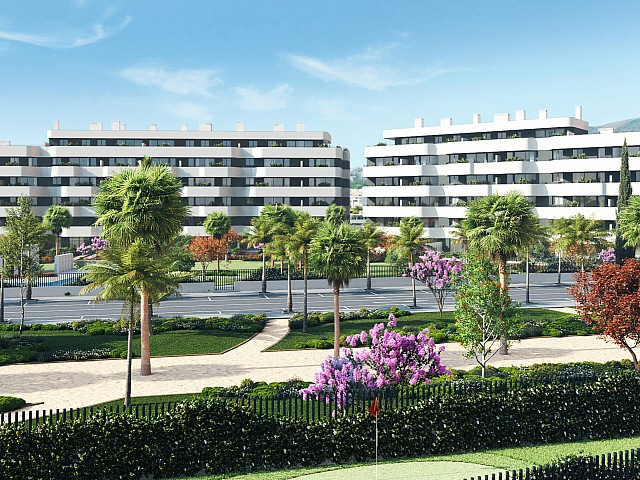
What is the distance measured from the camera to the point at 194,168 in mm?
93875

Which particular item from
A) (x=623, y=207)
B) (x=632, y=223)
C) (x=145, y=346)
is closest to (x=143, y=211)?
(x=145, y=346)

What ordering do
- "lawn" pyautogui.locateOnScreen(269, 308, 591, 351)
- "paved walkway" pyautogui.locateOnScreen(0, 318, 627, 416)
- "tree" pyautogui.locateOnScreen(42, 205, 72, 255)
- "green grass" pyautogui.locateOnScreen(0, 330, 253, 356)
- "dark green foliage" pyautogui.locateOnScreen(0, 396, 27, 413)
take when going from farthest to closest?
"tree" pyautogui.locateOnScreen(42, 205, 72, 255) < "lawn" pyautogui.locateOnScreen(269, 308, 591, 351) < "green grass" pyautogui.locateOnScreen(0, 330, 253, 356) < "paved walkway" pyautogui.locateOnScreen(0, 318, 627, 416) < "dark green foliage" pyautogui.locateOnScreen(0, 396, 27, 413)

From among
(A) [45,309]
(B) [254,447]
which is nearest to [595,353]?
(B) [254,447]

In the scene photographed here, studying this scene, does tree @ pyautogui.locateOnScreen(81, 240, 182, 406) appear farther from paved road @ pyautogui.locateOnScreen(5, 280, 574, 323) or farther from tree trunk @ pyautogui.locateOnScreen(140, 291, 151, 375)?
paved road @ pyautogui.locateOnScreen(5, 280, 574, 323)

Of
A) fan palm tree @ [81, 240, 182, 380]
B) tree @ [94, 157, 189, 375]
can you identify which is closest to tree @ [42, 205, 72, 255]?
tree @ [94, 157, 189, 375]

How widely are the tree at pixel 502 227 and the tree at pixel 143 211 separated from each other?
14815mm

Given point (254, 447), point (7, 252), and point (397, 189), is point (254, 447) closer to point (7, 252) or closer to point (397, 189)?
point (7, 252)

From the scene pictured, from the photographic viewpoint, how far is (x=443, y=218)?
290ft

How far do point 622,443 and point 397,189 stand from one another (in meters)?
72.5

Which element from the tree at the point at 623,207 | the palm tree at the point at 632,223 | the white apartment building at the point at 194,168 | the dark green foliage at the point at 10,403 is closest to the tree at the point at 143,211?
the dark green foliage at the point at 10,403

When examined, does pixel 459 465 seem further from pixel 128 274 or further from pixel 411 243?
pixel 411 243

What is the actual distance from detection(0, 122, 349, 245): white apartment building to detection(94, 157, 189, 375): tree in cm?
6278

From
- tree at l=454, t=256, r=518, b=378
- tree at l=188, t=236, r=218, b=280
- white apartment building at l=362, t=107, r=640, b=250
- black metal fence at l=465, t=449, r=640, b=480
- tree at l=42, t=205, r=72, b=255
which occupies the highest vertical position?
white apartment building at l=362, t=107, r=640, b=250

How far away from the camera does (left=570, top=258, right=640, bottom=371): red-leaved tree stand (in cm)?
2497
